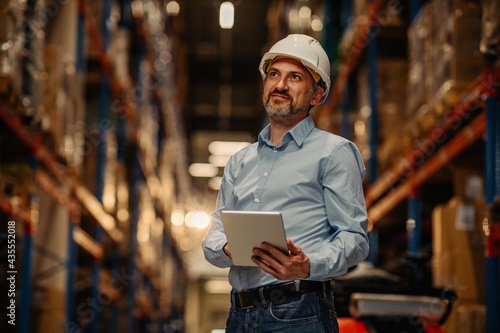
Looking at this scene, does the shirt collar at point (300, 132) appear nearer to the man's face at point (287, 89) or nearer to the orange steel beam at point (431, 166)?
the man's face at point (287, 89)

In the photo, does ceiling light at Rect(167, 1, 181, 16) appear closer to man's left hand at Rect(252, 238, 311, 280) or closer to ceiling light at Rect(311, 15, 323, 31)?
ceiling light at Rect(311, 15, 323, 31)

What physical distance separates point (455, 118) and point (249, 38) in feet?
43.1

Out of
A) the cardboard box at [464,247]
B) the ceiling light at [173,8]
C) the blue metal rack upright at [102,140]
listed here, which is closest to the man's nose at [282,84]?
the cardboard box at [464,247]

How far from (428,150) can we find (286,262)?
410 centimetres

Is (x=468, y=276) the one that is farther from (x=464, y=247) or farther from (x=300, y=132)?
(x=300, y=132)

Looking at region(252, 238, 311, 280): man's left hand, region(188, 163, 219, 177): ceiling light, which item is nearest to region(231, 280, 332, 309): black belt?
region(252, 238, 311, 280): man's left hand

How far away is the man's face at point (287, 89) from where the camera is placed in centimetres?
251

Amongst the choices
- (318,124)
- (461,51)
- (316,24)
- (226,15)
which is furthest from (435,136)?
(226,15)

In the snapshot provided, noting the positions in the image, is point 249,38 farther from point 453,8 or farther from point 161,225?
point 453,8

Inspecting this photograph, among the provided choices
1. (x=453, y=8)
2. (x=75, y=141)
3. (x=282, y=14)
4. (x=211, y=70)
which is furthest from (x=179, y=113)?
(x=453, y=8)

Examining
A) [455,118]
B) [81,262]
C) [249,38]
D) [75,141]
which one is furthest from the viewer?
[249,38]

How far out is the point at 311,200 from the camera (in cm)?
240

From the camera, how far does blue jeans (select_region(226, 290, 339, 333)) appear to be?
2.28 metres

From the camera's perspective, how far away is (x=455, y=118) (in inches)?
207
